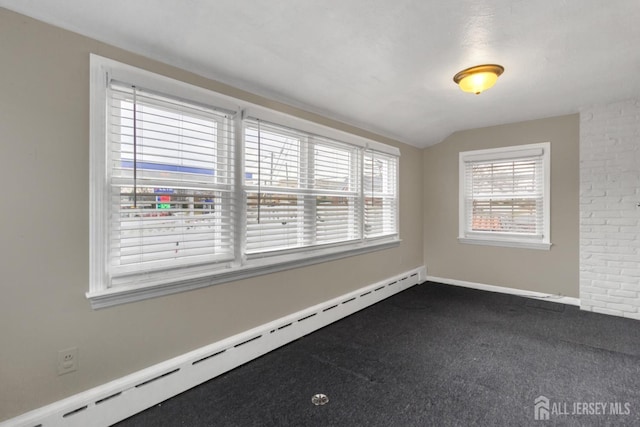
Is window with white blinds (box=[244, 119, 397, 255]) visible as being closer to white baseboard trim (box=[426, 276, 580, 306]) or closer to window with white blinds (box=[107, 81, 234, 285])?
window with white blinds (box=[107, 81, 234, 285])

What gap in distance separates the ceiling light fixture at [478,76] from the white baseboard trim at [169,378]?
2.50 m

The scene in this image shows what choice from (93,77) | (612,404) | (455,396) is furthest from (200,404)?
(612,404)

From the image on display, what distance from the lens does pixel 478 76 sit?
2564 mm

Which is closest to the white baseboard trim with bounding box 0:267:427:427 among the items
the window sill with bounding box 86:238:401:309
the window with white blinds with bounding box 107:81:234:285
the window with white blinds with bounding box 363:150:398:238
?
the window sill with bounding box 86:238:401:309

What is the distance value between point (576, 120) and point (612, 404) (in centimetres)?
329

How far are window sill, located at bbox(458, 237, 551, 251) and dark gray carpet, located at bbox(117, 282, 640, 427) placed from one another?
0.93m

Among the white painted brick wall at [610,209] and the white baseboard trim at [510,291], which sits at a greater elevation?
the white painted brick wall at [610,209]

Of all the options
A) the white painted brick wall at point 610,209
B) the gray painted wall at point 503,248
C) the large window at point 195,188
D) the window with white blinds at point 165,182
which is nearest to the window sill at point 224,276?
the large window at point 195,188

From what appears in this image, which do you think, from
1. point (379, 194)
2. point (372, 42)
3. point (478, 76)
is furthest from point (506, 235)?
point (372, 42)

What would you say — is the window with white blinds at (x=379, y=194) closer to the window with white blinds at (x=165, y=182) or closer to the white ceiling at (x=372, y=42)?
the white ceiling at (x=372, y=42)

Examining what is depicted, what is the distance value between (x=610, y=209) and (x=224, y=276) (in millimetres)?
4352

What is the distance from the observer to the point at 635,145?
11.4 ft

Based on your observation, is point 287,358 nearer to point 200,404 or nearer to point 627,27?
point 200,404

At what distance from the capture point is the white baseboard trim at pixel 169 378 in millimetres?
1709
